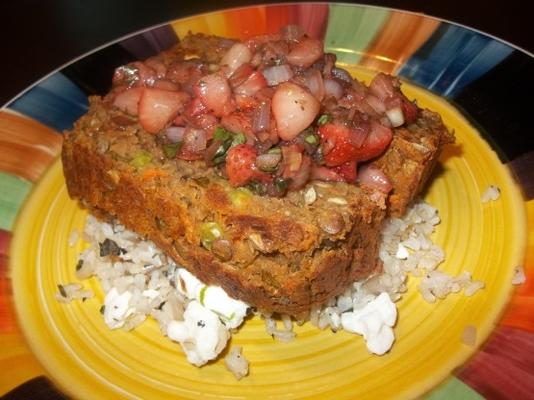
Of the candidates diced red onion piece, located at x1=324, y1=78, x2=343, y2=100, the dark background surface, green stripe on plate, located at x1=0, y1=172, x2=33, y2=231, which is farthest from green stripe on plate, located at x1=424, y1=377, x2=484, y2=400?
the dark background surface

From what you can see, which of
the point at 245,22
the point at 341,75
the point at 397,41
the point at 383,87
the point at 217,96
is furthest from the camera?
the point at 245,22

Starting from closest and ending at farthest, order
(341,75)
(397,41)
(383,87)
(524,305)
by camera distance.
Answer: (524,305), (383,87), (341,75), (397,41)

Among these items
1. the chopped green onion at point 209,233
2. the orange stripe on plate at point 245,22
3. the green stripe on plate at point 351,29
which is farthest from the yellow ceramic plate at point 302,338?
the orange stripe on plate at point 245,22

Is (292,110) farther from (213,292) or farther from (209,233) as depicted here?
(213,292)

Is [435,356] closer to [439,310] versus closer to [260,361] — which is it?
[439,310]

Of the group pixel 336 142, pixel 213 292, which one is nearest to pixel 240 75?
pixel 336 142

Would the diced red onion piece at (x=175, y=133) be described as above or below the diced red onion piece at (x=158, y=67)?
below

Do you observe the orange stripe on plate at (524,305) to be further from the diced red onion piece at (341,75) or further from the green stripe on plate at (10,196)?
the green stripe on plate at (10,196)
